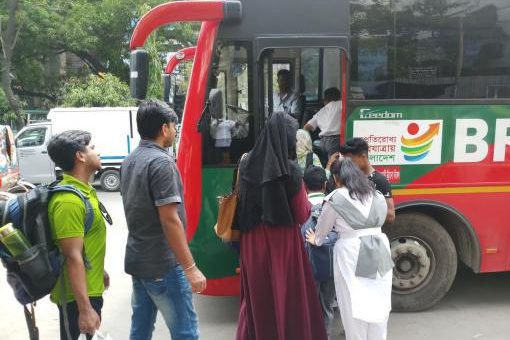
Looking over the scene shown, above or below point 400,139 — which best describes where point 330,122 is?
above

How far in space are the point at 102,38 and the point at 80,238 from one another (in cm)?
2113

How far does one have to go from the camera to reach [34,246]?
7.91 feet

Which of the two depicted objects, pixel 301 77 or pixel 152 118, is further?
pixel 301 77

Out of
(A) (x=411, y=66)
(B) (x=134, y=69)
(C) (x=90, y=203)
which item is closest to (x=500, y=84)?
(A) (x=411, y=66)

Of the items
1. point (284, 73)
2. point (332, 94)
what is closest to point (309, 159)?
point (332, 94)

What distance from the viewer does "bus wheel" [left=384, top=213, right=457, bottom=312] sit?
15.0ft

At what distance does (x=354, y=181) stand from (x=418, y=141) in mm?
1369

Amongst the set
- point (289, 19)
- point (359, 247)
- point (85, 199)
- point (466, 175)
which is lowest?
point (359, 247)

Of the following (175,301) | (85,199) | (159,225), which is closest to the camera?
(85,199)

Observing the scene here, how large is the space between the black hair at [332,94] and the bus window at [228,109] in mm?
876

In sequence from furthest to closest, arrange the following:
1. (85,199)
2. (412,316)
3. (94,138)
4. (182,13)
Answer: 1. (94,138)
2. (412,316)
3. (182,13)
4. (85,199)

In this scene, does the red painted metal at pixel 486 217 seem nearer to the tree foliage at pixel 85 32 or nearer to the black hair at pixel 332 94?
the black hair at pixel 332 94

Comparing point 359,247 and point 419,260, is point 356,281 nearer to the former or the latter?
point 359,247

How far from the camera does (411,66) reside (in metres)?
4.30
